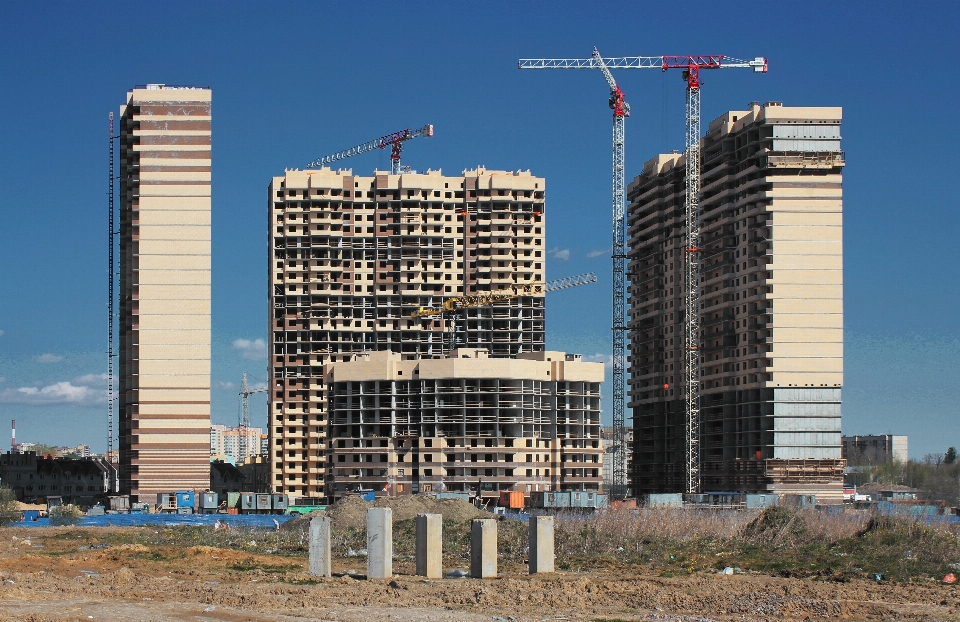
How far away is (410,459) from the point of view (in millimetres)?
171750

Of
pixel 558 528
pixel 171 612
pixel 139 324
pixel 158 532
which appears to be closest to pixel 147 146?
pixel 139 324

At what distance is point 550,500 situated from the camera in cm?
15762

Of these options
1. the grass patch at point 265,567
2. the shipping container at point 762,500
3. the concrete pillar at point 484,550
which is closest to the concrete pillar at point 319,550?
the grass patch at point 265,567

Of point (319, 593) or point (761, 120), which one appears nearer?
point (319, 593)

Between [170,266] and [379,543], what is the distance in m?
120

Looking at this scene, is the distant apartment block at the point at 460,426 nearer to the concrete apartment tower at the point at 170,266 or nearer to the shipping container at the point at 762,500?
the concrete apartment tower at the point at 170,266

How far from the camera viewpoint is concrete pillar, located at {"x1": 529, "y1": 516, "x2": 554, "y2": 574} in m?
70.9

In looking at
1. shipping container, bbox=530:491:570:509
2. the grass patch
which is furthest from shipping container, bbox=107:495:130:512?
the grass patch

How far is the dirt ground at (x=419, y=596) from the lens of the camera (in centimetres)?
→ 5722

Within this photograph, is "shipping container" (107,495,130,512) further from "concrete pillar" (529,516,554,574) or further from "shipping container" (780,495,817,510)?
"concrete pillar" (529,516,554,574)

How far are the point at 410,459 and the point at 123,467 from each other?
39104 millimetres

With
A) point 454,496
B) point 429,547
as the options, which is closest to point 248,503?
point 454,496

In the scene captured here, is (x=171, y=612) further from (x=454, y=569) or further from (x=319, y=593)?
(x=454, y=569)

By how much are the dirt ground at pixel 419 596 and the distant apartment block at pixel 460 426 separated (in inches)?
3785
